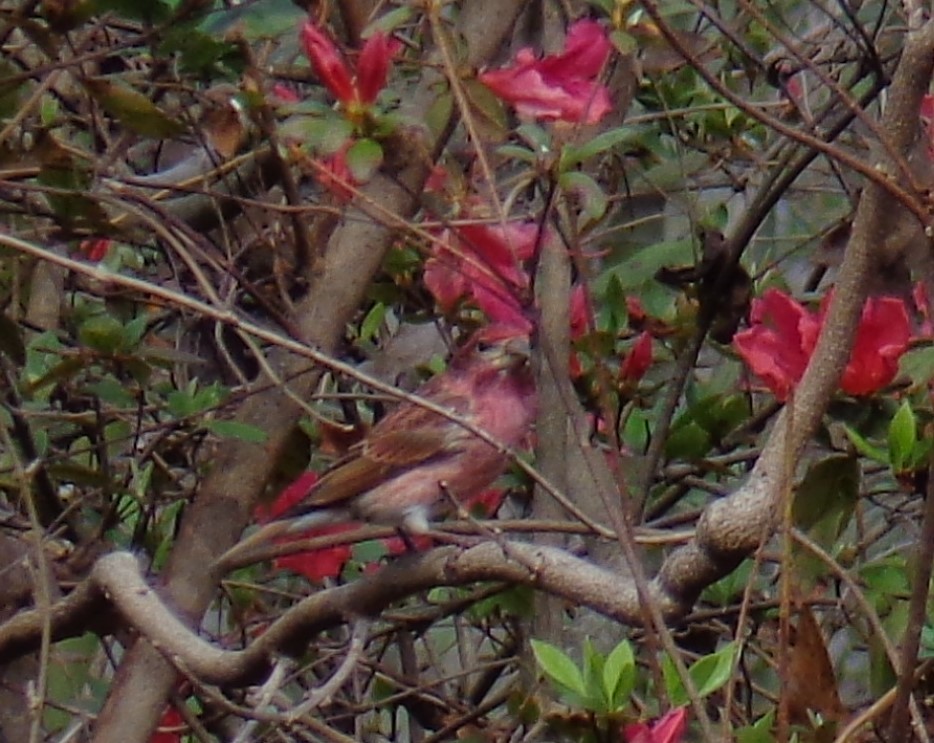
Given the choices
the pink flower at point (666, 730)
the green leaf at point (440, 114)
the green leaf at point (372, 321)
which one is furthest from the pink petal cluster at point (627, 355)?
the pink flower at point (666, 730)

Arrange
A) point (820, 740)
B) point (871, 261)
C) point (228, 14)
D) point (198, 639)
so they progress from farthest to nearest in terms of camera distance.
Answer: point (228, 14) < point (198, 639) < point (820, 740) < point (871, 261)

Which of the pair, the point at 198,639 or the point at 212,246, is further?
the point at 212,246

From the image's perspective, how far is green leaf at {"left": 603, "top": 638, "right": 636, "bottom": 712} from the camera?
201 cm

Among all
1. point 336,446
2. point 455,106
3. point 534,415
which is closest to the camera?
point 455,106

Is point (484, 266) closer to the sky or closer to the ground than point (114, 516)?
closer to the sky

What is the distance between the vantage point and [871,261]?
1731mm

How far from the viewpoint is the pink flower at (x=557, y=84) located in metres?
2.49

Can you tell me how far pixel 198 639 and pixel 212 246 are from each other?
3.29ft

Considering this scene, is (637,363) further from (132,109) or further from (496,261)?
(132,109)

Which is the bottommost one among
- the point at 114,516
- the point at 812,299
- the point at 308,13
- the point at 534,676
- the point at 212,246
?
the point at 534,676

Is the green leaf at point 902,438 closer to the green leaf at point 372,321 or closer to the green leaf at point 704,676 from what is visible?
the green leaf at point 704,676

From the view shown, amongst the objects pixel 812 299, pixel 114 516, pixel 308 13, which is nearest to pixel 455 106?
pixel 308 13

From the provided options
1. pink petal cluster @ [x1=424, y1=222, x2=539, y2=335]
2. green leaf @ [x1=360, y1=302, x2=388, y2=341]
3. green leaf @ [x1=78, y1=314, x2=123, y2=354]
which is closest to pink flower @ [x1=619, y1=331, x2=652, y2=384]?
pink petal cluster @ [x1=424, y1=222, x2=539, y2=335]

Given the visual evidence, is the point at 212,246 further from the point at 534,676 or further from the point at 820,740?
the point at 820,740
